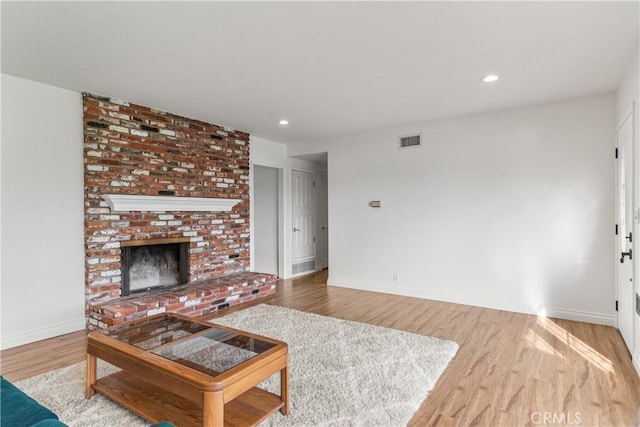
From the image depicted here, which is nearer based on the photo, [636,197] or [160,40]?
[160,40]

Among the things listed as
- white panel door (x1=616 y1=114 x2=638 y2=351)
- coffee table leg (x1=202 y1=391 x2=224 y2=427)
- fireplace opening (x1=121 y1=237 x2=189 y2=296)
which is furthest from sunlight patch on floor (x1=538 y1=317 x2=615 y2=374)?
fireplace opening (x1=121 y1=237 x2=189 y2=296)

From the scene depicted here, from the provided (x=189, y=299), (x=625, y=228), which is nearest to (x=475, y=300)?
(x=625, y=228)

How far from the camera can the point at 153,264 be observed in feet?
15.0

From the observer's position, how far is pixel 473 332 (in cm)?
357

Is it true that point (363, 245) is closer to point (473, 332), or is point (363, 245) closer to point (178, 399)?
point (473, 332)

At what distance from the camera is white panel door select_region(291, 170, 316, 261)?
264 inches

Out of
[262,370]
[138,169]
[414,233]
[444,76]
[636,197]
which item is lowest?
[262,370]

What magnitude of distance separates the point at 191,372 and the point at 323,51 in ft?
8.03

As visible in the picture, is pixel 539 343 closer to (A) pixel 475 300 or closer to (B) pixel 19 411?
(A) pixel 475 300

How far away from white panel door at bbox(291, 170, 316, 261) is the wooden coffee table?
4.23 m

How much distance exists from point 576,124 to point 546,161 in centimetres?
49

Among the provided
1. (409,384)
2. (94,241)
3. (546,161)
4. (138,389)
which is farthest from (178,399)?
(546,161)

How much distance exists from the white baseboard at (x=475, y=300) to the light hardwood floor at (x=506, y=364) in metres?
0.15

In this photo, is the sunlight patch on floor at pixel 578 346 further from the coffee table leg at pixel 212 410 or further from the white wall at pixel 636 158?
the coffee table leg at pixel 212 410
